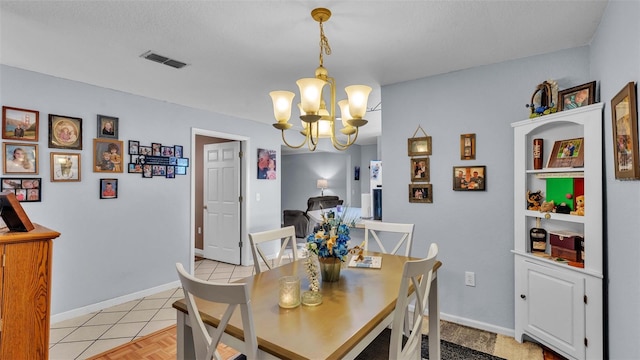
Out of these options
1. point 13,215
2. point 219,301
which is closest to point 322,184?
point 13,215

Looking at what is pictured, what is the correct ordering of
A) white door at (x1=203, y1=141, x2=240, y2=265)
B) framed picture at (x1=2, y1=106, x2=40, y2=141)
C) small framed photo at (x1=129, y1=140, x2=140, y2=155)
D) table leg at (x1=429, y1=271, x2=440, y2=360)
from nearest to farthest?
table leg at (x1=429, y1=271, x2=440, y2=360)
framed picture at (x1=2, y1=106, x2=40, y2=141)
small framed photo at (x1=129, y1=140, x2=140, y2=155)
white door at (x1=203, y1=141, x2=240, y2=265)

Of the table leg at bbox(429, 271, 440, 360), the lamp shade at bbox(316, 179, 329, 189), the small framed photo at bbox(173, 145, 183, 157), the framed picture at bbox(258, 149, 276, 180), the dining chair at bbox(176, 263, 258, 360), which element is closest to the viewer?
the dining chair at bbox(176, 263, 258, 360)

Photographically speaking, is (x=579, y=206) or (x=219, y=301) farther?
(x=579, y=206)

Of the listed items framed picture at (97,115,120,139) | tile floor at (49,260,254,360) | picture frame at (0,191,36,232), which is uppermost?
framed picture at (97,115,120,139)

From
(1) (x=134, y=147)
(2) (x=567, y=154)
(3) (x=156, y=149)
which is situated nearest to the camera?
(2) (x=567, y=154)

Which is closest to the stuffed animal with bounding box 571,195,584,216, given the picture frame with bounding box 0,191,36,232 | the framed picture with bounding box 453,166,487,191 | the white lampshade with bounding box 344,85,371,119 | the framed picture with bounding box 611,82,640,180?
the framed picture with bounding box 611,82,640,180

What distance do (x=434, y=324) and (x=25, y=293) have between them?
2297mm

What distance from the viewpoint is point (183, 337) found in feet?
4.54

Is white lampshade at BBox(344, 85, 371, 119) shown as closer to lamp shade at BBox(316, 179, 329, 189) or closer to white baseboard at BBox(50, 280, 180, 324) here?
white baseboard at BBox(50, 280, 180, 324)

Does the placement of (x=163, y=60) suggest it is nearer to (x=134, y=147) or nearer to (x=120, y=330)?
(x=134, y=147)

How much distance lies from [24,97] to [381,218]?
3.46 meters

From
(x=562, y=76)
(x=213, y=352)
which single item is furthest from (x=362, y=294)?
(x=562, y=76)

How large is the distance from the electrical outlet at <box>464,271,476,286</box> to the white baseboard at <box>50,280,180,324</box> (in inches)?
126

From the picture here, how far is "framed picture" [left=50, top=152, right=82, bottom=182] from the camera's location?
9.45 feet
